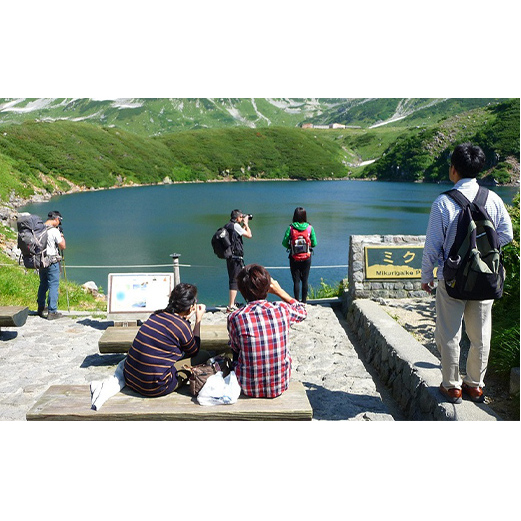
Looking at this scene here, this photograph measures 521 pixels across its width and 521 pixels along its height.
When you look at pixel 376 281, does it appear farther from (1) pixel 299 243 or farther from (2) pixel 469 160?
(2) pixel 469 160

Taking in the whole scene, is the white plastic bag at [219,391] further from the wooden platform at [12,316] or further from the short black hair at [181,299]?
the wooden platform at [12,316]

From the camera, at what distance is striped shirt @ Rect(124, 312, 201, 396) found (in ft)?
11.2

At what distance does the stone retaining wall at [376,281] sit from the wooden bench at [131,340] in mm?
3432

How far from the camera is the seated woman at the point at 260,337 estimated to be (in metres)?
3.30

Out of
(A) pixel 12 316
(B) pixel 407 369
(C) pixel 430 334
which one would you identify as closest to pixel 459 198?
(B) pixel 407 369

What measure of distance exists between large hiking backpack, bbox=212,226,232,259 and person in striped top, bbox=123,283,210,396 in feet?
13.2

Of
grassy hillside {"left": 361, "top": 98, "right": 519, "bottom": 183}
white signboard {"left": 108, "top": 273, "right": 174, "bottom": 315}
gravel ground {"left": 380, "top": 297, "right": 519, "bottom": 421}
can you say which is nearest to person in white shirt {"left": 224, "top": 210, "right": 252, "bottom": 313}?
white signboard {"left": 108, "top": 273, "right": 174, "bottom": 315}

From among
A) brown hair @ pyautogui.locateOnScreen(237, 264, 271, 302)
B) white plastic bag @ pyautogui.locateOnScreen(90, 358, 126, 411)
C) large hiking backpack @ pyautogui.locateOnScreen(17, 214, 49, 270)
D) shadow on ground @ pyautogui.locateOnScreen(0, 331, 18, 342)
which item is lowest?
shadow on ground @ pyautogui.locateOnScreen(0, 331, 18, 342)

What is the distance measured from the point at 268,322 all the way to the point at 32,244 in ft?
16.8

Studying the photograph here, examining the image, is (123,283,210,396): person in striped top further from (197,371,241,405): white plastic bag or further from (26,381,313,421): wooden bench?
(197,371,241,405): white plastic bag

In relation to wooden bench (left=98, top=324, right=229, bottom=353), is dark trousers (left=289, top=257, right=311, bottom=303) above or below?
above

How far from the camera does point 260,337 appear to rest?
3.30 metres

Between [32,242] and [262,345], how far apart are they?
5130 millimetres

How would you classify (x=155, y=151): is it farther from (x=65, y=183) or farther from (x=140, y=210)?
(x=140, y=210)
